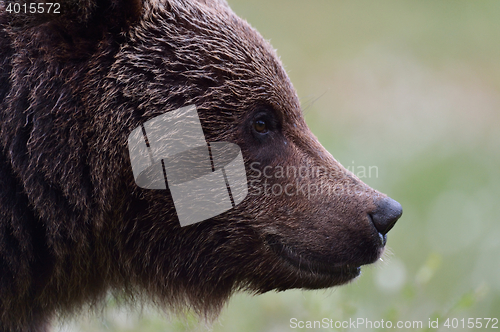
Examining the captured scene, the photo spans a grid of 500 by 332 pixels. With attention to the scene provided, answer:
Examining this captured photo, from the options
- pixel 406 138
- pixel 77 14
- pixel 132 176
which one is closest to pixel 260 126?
pixel 132 176

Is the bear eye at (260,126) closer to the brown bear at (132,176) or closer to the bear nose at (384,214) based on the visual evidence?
the brown bear at (132,176)

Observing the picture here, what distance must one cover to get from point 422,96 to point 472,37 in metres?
4.58

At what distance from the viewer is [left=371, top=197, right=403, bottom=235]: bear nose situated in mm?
3236

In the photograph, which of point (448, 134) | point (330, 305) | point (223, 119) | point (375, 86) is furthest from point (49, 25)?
point (375, 86)

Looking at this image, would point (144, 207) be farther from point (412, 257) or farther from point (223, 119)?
point (412, 257)

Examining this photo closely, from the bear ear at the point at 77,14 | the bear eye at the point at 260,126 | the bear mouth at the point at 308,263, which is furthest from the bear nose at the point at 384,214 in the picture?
the bear ear at the point at 77,14

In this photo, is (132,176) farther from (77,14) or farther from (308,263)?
(308,263)

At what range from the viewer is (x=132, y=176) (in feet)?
10.4

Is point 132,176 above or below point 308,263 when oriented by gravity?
above

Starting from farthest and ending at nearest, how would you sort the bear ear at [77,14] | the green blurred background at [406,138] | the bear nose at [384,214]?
the green blurred background at [406,138] → the bear nose at [384,214] → the bear ear at [77,14]

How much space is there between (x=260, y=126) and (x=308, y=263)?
0.89 meters

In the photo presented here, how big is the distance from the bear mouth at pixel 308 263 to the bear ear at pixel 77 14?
62.4 inches

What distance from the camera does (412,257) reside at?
7547 millimetres

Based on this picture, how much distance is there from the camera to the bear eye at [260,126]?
336 centimetres
